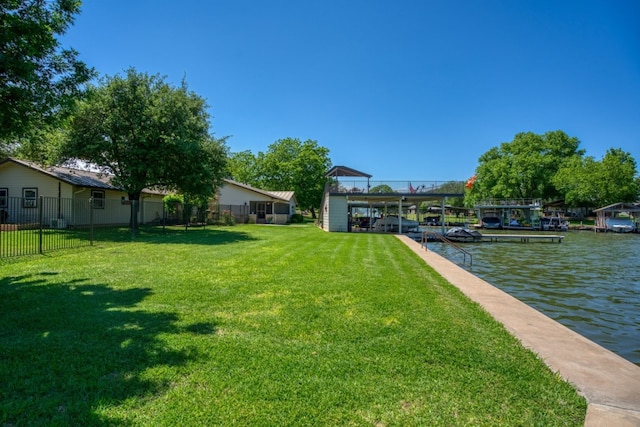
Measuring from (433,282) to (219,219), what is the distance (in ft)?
78.1

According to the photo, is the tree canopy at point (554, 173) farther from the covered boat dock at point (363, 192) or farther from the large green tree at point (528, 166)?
the covered boat dock at point (363, 192)

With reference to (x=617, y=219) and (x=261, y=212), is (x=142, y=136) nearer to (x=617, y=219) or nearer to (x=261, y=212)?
(x=261, y=212)

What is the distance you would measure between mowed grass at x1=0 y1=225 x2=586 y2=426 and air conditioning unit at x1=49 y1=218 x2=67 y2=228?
1339cm

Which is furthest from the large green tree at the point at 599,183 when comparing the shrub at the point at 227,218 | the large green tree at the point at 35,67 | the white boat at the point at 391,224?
the large green tree at the point at 35,67

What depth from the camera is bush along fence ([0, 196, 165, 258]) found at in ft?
42.4

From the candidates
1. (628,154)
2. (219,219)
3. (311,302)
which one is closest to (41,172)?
(219,219)

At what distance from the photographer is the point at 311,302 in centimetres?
580

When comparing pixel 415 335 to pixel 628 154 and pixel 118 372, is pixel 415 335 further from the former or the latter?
pixel 628 154

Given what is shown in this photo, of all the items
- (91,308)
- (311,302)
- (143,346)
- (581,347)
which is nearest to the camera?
(143,346)

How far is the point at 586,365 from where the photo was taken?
3773 mm

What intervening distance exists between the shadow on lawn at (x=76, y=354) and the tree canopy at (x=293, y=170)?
4079 cm

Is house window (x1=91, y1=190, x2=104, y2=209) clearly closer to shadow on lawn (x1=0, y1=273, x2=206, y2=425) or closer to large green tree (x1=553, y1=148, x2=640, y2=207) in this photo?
shadow on lawn (x1=0, y1=273, x2=206, y2=425)

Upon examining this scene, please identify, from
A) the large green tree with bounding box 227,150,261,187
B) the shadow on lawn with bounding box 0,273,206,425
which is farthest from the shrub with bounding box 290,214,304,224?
the shadow on lawn with bounding box 0,273,206,425

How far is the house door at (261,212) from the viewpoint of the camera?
111 feet
